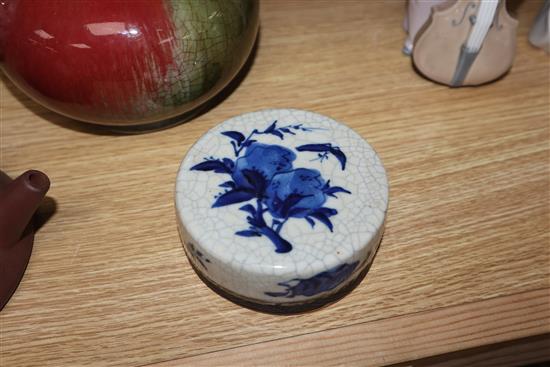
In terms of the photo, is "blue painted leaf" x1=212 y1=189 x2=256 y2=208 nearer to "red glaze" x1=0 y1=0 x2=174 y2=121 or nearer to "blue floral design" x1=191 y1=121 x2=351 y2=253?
"blue floral design" x1=191 y1=121 x2=351 y2=253

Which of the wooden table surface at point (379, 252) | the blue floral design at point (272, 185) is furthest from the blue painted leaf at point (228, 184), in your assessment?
the wooden table surface at point (379, 252)

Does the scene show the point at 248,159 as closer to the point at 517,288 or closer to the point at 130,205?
the point at 130,205

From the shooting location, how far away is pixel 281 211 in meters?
0.55

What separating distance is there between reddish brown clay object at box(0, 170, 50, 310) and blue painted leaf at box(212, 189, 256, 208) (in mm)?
177

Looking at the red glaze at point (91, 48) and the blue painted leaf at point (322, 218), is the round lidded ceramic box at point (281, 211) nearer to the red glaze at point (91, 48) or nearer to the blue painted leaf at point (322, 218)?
the blue painted leaf at point (322, 218)

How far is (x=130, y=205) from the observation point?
0.66 m

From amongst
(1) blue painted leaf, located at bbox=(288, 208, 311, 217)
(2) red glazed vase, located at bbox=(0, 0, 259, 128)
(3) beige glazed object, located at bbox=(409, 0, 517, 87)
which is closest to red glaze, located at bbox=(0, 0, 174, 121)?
(2) red glazed vase, located at bbox=(0, 0, 259, 128)

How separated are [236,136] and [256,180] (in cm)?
7

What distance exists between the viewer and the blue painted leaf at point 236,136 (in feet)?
2.00

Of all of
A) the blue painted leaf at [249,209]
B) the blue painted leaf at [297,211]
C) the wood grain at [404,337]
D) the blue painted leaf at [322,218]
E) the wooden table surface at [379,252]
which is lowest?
the wood grain at [404,337]

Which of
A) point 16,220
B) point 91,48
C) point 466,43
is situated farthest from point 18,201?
point 466,43

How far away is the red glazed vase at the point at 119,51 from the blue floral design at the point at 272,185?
90 millimetres

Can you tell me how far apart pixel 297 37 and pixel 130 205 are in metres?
0.38

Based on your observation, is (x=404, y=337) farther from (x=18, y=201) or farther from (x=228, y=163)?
(x=18, y=201)
